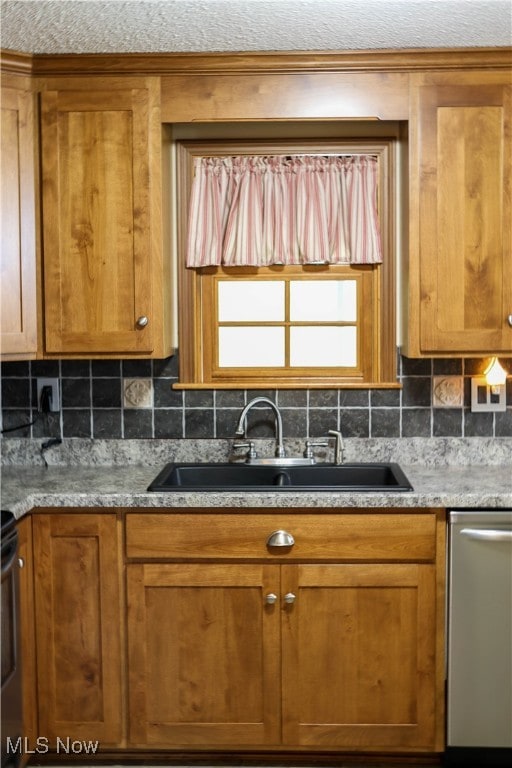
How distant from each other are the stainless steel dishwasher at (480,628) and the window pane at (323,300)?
99cm

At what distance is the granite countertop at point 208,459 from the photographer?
8.65 ft

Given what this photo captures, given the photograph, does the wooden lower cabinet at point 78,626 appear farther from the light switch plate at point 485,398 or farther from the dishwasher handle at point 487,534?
the light switch plate at point 485,398

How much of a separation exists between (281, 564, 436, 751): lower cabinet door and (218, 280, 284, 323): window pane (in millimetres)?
1068

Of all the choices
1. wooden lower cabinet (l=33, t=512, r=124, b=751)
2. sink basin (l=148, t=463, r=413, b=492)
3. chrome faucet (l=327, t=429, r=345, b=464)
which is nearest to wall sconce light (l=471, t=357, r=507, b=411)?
sink basin (l=148, t=463, r=413, b=492)

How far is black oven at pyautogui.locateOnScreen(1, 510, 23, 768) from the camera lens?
7.52ft

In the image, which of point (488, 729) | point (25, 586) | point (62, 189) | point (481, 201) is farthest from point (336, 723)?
point (62, 189)

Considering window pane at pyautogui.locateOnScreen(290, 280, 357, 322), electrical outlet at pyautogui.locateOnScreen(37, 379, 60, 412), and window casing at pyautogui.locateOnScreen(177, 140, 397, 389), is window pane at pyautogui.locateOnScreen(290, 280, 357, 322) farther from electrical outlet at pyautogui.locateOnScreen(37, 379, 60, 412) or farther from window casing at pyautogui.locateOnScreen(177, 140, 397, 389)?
electrical outlet at pyautogui.locateOnScreen(37, 379, 60, 412)

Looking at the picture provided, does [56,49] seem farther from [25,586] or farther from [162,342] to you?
[25,586]

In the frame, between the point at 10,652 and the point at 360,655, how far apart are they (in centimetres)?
108

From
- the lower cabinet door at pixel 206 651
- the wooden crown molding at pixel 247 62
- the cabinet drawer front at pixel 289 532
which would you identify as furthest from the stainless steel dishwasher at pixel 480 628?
the wooden crown molding at pixel 247 62

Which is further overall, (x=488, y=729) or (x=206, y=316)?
(x=206, y=316)

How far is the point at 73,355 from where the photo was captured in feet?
9.70

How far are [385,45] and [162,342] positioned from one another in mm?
1269

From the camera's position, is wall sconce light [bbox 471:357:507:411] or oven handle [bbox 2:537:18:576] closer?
oven handle [bbox 2:537:18:576]
